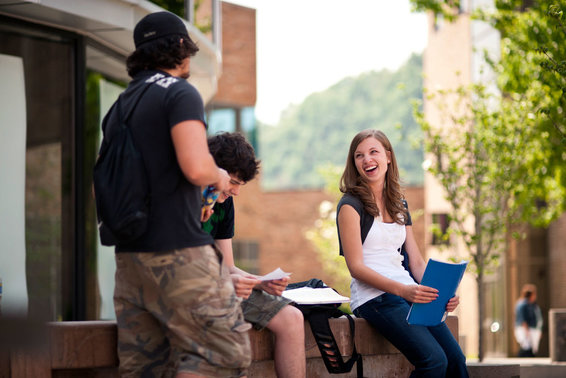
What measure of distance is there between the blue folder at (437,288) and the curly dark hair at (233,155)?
1.19m

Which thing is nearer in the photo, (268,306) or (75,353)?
(75,353)

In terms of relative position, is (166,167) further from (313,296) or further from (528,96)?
(528,96)

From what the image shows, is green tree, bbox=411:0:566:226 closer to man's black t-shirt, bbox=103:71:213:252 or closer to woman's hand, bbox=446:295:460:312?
woman's hand, bbox=446:295:460:312

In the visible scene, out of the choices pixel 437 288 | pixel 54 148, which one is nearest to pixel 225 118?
pixel 54 148

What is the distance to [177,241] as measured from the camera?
11.7 feet

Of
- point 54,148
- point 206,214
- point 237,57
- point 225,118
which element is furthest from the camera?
point 225,118

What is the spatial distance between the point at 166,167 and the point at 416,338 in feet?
6.60

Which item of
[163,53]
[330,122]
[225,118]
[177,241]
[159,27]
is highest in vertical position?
[330,122]

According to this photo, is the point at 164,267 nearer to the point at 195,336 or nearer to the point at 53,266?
the point at 195,336

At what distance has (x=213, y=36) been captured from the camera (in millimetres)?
11383

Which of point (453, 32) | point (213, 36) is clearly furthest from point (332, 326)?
point (453, 32)

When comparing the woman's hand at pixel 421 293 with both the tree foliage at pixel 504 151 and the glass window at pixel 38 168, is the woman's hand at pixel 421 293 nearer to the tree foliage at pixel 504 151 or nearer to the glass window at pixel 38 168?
the glass window at pixel 38 168

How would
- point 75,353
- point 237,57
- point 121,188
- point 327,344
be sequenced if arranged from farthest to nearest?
point 237,57
point 327,344
point 75,353
point 121,188

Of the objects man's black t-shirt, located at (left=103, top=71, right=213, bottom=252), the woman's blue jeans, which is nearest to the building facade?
the woman's blue jeans
